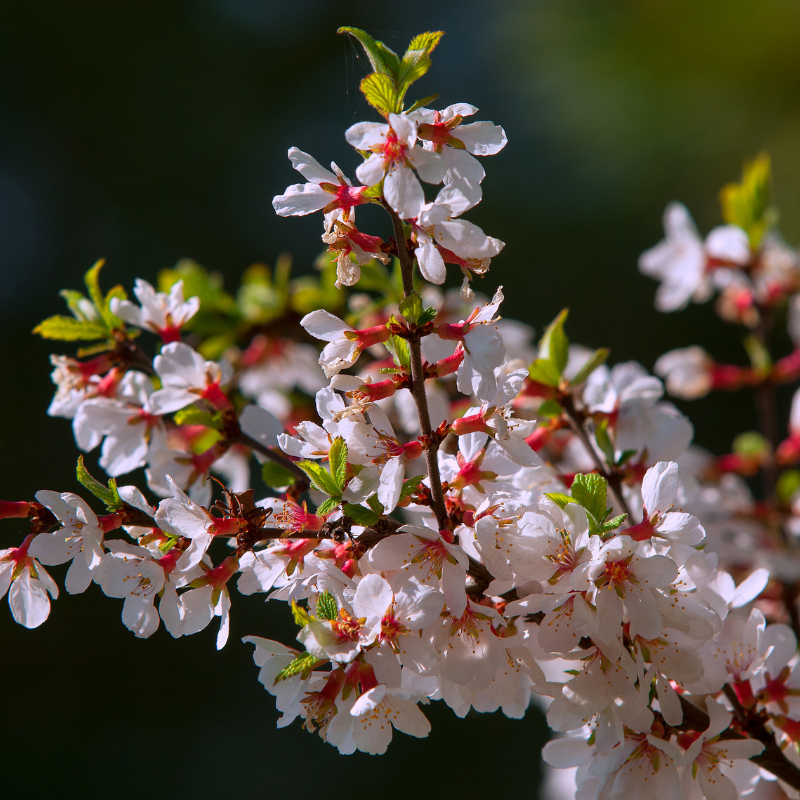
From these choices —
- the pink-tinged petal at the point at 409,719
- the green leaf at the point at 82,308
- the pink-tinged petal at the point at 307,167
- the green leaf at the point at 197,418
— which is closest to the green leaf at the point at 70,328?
the green leaf at the point at 82,308

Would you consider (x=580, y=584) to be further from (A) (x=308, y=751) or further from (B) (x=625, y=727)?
(A) (x=308, y=751)

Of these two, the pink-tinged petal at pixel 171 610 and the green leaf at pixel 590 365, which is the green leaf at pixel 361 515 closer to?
the pink-tinged petal at pixel 171 610

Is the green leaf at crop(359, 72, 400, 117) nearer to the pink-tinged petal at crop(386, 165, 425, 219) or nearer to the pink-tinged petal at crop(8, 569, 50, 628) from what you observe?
the pink-tinged petal at crop(386, 165, 425, 219)

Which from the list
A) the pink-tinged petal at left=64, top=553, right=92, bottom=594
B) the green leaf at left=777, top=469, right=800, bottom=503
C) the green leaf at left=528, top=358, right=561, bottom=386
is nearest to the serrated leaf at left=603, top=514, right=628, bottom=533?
the green leaf at left=528, top=358, right=561, bottom=386

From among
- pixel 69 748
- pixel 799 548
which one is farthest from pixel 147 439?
pixel 69 748

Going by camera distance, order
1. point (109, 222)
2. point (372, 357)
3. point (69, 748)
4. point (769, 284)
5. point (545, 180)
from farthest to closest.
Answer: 1. point (109, 222)
2. point (545, 180)
3. point (69, 748)
4. point (769, 284)
5. point (372, 357)

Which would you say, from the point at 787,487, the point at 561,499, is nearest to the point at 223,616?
the point at 561,499
